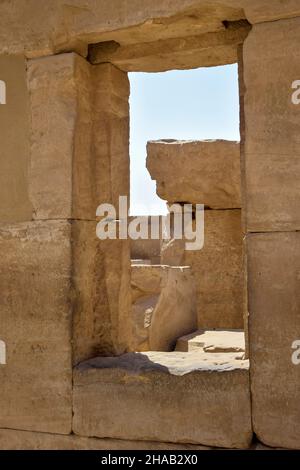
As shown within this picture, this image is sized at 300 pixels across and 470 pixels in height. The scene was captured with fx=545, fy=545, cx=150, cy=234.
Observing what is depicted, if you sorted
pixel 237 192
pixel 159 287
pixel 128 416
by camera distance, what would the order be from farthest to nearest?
1. pixel 237 192
2. pixel 159 287
3. pixel 128 416

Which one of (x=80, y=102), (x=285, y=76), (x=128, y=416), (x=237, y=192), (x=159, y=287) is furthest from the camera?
(x=237, y=192)

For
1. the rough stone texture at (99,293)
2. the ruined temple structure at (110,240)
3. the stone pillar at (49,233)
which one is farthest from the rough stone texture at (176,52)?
the rough stone texture at (99,293)

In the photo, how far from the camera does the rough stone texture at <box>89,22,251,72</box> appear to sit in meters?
2.89

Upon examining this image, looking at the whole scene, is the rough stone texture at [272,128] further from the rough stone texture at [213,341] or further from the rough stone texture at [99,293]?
the rough stone texture at [213,341]

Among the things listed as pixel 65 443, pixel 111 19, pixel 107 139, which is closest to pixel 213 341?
pixel 65 443

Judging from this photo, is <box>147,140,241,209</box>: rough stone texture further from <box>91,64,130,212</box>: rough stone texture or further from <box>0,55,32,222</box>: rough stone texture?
<box>0,55,32,222</box>: rough stone texture

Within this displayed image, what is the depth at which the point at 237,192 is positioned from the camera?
8086 millimetres

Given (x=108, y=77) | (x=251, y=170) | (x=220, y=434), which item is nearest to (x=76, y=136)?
(x=108, y=77)

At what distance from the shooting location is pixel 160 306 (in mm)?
7051

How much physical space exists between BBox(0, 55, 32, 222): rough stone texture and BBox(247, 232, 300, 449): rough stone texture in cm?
130

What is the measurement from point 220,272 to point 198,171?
1634mm

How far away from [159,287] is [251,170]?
469 cm

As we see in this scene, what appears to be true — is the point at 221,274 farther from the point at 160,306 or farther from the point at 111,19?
the point at 111,19
